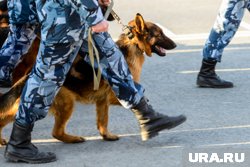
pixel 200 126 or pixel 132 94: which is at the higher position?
pixel 132 94

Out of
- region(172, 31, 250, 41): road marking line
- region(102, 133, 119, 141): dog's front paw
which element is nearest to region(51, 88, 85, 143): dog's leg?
region(102, 133, 119, 141): dog's front paw

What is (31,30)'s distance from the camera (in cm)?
635

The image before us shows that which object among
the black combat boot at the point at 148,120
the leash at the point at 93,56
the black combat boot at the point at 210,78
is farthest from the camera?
the black combat boot at the point at 210,78

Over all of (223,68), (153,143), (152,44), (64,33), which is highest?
(64,33)

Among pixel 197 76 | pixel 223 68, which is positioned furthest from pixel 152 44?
pixel 223 68

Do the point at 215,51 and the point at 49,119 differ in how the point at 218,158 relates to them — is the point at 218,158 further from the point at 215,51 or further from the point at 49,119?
the point at 215,51

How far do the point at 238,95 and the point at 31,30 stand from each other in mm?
2158

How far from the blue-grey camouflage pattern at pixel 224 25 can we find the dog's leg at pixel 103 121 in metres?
1.82

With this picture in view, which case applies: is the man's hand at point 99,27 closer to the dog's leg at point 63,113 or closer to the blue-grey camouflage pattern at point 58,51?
the blue-grey camouflage pattern at point 58,51

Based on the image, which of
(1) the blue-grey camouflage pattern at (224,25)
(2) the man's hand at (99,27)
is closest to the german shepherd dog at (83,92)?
(2) the man's hand at (99,27)

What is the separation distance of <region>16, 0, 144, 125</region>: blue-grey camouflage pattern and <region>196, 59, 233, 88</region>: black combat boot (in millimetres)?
2199

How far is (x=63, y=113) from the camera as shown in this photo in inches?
222

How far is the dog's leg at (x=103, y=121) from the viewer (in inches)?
230
